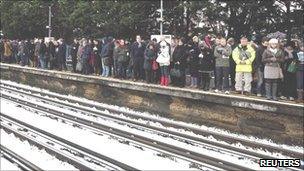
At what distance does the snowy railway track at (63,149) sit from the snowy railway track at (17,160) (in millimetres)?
87

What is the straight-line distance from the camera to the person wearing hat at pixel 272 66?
13.1m

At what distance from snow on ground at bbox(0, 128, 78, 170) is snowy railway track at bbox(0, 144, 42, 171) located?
0.15 m

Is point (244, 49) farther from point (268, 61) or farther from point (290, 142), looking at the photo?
point (290, 142)

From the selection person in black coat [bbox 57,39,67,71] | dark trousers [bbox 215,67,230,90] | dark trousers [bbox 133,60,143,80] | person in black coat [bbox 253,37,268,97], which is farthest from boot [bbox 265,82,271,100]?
person in black coat [bbox 57,39,67,71]

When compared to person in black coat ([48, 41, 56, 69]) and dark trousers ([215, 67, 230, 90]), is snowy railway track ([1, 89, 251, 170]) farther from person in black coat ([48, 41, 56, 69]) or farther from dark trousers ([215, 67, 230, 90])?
person in black coat ([48, 41, 56, 69])

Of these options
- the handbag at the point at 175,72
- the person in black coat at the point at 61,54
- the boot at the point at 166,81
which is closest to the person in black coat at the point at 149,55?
the boot at the point at 166,81

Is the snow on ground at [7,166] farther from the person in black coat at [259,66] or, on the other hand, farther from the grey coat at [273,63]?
the person in black coat at [259,66]

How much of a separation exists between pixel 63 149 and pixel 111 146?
1.12 m

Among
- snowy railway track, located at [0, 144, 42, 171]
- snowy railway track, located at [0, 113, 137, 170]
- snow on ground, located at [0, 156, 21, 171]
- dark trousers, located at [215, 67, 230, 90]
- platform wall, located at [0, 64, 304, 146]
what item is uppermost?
dark trousers, located at [215, 67, 230, 90]

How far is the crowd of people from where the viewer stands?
13273 millimetres

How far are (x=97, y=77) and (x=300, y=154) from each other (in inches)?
457

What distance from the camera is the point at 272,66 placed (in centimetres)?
1314

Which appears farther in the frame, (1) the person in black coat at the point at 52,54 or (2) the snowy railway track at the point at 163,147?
(1) the person in black coat at the point at 52,54

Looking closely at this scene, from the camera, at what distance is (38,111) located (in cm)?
1769
